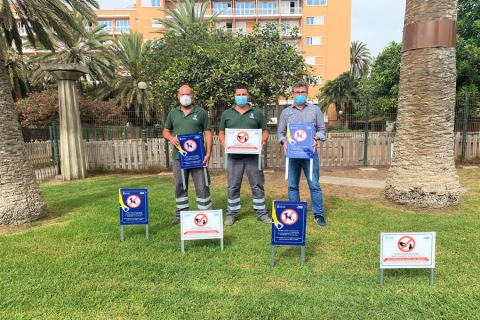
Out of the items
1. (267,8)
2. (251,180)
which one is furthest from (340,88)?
(251,180)

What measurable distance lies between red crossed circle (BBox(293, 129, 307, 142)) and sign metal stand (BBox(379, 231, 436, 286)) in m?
1.83

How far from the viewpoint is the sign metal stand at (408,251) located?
2826 mm

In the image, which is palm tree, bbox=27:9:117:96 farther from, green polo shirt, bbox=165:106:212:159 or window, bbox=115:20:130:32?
green polo shirt, bbox=165:106:212:159

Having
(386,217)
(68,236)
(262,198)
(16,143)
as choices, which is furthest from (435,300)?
(16,143)

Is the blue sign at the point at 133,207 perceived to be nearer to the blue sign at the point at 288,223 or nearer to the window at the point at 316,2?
the blue sign at the point at 288,223

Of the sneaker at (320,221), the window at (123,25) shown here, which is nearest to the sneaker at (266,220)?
the sneaker at (320,221)

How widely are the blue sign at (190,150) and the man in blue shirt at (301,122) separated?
4.16 feet

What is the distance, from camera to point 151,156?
10.6m

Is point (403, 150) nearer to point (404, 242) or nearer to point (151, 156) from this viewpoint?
point (404, 242)

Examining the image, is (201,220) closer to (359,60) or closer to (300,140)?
(300,140)

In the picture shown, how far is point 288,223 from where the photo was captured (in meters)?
3.28

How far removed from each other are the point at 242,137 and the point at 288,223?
1.74 meters

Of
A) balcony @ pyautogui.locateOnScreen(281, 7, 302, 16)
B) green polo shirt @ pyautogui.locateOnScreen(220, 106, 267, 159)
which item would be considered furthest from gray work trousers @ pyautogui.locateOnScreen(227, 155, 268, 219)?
balcony @ pyautogui.locateOnScreen(281, 7, 302, 16)

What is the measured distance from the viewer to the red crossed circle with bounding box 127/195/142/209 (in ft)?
13.3
